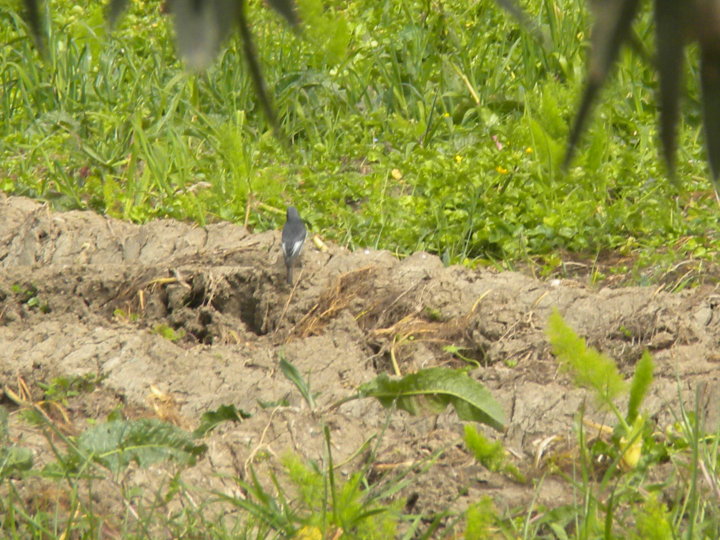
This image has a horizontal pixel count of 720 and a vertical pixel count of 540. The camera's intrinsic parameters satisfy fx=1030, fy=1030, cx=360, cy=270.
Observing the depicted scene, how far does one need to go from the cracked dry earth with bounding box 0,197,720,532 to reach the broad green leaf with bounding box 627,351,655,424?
96mm

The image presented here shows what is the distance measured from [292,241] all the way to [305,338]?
564 mm

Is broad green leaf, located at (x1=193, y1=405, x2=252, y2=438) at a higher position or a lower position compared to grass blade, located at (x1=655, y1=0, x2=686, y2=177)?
lower

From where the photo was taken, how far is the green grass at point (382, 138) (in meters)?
5.11

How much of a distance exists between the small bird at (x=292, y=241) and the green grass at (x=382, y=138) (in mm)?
525

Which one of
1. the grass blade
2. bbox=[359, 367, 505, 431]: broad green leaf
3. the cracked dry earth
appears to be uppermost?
the grass blade

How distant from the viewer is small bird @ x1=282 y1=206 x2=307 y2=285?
14.3 feet

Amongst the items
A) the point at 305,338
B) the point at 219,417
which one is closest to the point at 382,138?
the point at 305,338

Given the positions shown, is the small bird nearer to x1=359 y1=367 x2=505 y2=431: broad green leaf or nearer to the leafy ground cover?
the leafy ground cover

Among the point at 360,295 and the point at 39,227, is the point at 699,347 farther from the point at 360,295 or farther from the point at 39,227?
the point at 39,227

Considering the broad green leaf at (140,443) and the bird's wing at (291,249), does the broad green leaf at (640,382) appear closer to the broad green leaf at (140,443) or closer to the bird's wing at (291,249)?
the broad green leaf at (140,443)

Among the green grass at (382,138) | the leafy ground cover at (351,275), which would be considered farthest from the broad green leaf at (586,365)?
the green grass at (382,138)

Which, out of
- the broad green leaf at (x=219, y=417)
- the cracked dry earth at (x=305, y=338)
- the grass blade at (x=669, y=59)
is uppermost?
the grass blade at (x=669, y=59)

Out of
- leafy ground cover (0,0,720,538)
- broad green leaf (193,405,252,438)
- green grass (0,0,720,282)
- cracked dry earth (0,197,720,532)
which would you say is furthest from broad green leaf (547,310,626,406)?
green grass (0,0,720,282)

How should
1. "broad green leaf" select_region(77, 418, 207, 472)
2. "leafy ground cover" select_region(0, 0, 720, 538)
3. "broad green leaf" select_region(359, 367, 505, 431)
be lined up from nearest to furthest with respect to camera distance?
"leafy ground cover" select_region(0, 0, 720, 538) → "broad green leaf" select_region(77, 418, 207, 472) → "broad green leaf" select_region(359, 367, 505, 431)
